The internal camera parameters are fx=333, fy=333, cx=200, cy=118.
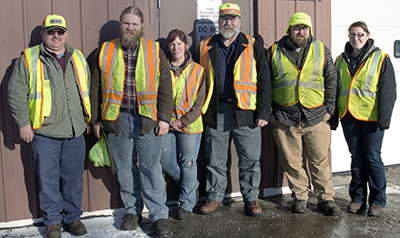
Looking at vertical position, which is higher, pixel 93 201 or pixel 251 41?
pixel 251 41

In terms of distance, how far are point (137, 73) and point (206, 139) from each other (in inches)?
40.4

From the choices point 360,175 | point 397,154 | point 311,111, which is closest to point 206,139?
point 311,111

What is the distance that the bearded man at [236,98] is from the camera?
10.8 ft

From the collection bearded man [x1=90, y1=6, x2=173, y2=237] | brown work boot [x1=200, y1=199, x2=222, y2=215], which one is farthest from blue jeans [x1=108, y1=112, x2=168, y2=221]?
brown work boot [x1=200, y1=199, x2=222, y2=215]

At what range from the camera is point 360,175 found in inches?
135

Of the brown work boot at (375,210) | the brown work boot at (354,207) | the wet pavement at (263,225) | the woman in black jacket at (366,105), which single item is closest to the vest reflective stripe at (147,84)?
the wet pavement at (263,225)

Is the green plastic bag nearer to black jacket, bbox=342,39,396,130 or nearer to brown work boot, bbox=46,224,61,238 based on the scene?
brown work boot, bbox=46,224,61,238

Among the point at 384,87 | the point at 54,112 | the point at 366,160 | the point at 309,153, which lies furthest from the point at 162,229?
the point at 384,87

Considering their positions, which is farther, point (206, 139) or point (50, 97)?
point (206, 139)

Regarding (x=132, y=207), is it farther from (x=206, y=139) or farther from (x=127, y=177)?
(x=206, y=139)

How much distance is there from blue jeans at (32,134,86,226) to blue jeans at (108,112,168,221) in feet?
1.20

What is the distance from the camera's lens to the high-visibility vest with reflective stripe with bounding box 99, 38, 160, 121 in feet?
9.67

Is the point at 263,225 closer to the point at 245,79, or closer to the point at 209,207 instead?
the point at 209,207

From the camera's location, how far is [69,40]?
3.30 meters
